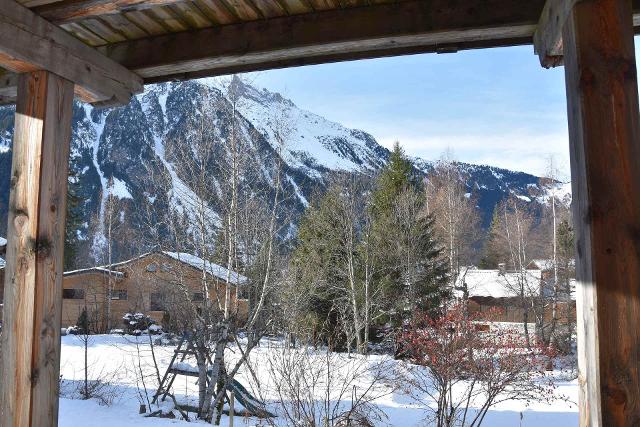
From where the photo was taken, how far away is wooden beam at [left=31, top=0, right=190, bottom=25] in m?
1.99

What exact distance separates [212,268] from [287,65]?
31.0ft

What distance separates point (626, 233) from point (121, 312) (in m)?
29.8

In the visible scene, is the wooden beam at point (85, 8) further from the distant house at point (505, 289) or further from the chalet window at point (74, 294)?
the chalet window at point (74, 294)

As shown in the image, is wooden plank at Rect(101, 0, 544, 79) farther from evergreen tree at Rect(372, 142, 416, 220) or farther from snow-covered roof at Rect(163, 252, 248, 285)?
evergreen tree at Rect(372, 142, 416, 220)

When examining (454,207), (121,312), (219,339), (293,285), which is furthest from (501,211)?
(219,339)

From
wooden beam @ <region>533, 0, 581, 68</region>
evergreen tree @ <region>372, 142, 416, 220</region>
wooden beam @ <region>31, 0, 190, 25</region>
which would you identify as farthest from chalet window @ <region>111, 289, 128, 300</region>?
wooden beam @ <region>533, 0, 581, 68</region>

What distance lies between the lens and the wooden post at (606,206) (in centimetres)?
151

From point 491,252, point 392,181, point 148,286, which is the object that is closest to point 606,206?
point 392,181

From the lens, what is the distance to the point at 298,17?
2.32 meters

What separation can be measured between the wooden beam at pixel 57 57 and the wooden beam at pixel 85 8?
1.7 inches

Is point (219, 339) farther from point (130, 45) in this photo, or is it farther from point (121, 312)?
point (121, 312)

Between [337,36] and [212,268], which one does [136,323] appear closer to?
[212,268]

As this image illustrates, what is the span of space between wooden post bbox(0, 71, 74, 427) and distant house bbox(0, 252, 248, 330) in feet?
23.4

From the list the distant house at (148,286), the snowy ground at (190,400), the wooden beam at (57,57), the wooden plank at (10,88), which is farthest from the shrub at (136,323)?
the wooden beam at (57,57)
